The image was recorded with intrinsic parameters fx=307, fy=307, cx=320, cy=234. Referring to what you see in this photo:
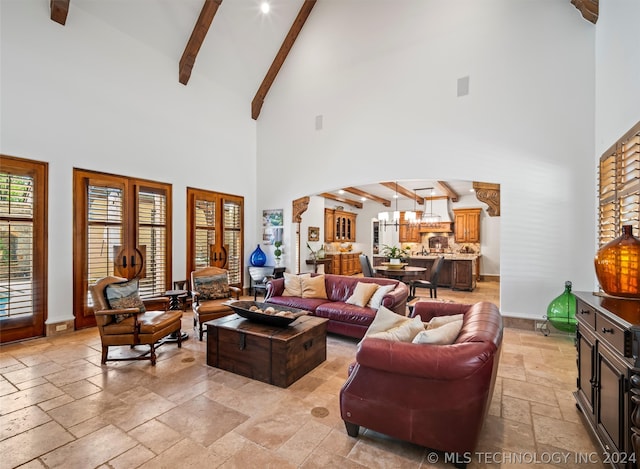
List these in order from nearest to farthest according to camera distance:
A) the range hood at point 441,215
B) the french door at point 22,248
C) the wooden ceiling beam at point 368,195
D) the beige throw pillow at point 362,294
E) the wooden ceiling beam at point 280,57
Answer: the french door at point 22,248 → the beige throw pillow at point 362,294 → the wooden ceiling beam at point 280,57 → the wooden ceiling beam at point 368,195 → the range hood at point 441,215

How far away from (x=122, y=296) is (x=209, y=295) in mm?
1300

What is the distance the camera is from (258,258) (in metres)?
7.37

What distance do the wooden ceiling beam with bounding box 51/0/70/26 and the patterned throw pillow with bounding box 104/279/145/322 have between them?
12.9 feet

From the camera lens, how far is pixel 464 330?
2156mm

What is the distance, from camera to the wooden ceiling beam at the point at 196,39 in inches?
212

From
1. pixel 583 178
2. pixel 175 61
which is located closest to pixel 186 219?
pixel 175 61

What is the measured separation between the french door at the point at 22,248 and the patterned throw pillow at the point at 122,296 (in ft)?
5.23

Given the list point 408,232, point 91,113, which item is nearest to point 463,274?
point 408,232

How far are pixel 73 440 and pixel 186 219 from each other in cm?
448

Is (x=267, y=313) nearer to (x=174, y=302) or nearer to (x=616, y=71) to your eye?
(x=174, y=302)

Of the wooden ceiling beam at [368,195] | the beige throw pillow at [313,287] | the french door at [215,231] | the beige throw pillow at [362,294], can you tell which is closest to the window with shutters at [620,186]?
the beige throw pillow at [362,294]

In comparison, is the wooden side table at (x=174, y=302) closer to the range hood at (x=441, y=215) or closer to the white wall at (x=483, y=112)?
the white wall at (x=483, y=112)

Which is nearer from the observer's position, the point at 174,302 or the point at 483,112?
the point at 174,302

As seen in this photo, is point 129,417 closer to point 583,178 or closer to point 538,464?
point 538,464
